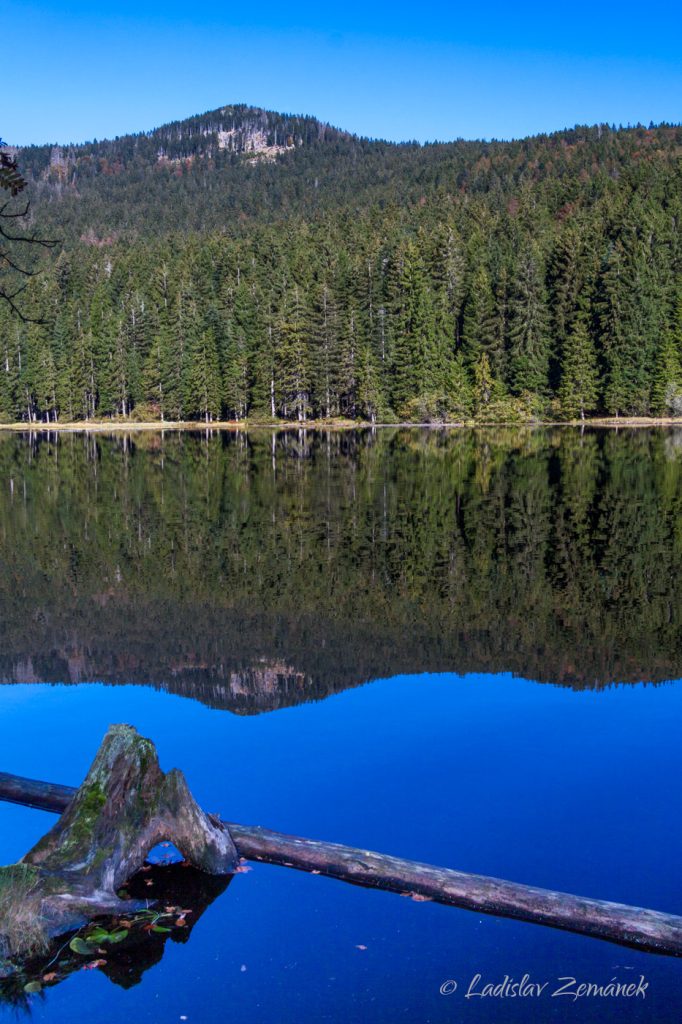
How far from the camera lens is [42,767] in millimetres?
9500

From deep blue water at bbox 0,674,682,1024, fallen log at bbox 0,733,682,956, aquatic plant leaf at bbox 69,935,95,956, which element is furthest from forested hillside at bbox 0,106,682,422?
aquatic plant leaf at bbox 69,935,95,956

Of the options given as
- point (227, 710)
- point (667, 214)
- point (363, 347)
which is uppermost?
point (667, 214)

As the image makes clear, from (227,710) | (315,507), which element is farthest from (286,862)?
(315,507)

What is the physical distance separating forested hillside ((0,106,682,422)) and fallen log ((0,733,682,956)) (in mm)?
73482

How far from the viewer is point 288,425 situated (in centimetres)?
8375

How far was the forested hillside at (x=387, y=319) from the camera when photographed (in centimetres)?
7869

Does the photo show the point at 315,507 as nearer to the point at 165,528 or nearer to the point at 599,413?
the point at 165,528

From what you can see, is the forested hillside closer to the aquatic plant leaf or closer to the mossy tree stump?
the mossy tree stump

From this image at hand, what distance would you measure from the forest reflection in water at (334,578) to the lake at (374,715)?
0.26 feet

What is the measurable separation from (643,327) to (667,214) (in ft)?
59.4

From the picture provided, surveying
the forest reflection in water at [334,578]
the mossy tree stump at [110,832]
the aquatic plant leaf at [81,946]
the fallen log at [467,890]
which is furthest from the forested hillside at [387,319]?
the aquatic plant leaf at [81,946]

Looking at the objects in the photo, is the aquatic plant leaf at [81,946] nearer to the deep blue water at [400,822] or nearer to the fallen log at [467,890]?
the deep blue water at [400,822]

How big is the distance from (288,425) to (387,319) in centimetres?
1271

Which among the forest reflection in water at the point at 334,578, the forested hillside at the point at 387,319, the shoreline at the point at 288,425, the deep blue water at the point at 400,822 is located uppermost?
the forested hillside at the point at 387,319
